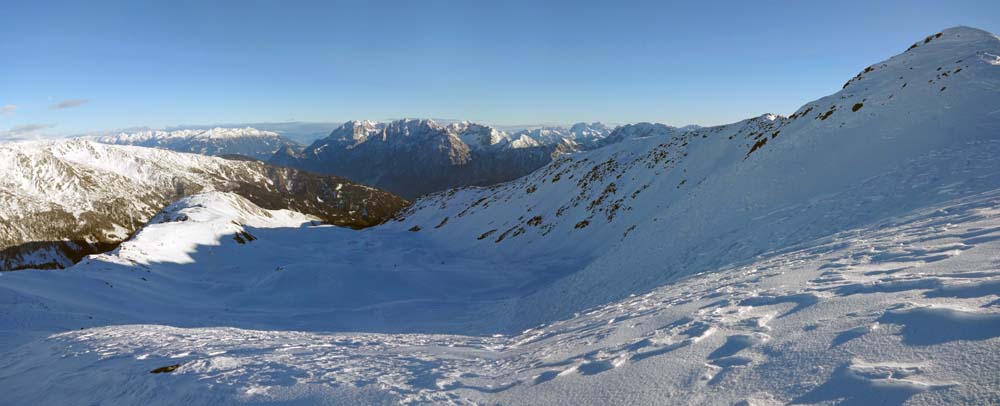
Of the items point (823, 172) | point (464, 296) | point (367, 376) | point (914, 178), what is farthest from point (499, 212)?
point (367, 376)

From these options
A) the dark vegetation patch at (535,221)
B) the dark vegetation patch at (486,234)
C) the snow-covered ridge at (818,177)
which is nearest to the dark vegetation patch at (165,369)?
the snow-covered ridge at (818,177)

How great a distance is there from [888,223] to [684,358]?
10854 millimetres

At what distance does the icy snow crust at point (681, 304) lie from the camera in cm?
620

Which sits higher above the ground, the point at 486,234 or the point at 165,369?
the point at 165,369

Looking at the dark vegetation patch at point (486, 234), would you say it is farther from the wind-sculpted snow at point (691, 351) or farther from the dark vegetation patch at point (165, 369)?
A: the dark vegetation patch at point (165, 369)

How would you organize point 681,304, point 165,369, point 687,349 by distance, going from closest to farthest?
point 687,349 → point 165,369 → point 681,304

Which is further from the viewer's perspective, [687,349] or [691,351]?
[687,349]

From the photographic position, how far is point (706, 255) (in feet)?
60.7

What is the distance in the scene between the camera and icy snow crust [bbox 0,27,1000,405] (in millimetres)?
6199

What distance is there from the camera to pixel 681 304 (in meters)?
11.6

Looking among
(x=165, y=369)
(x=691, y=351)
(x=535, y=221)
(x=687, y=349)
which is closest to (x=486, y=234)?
(x=535, y=221)

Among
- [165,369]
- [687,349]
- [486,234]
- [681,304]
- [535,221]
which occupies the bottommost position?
[486,234]

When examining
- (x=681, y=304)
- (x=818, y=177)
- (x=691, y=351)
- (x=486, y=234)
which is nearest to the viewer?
(x=691, y=351)

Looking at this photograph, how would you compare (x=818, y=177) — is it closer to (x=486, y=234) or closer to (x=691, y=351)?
(x=691, y=351)
